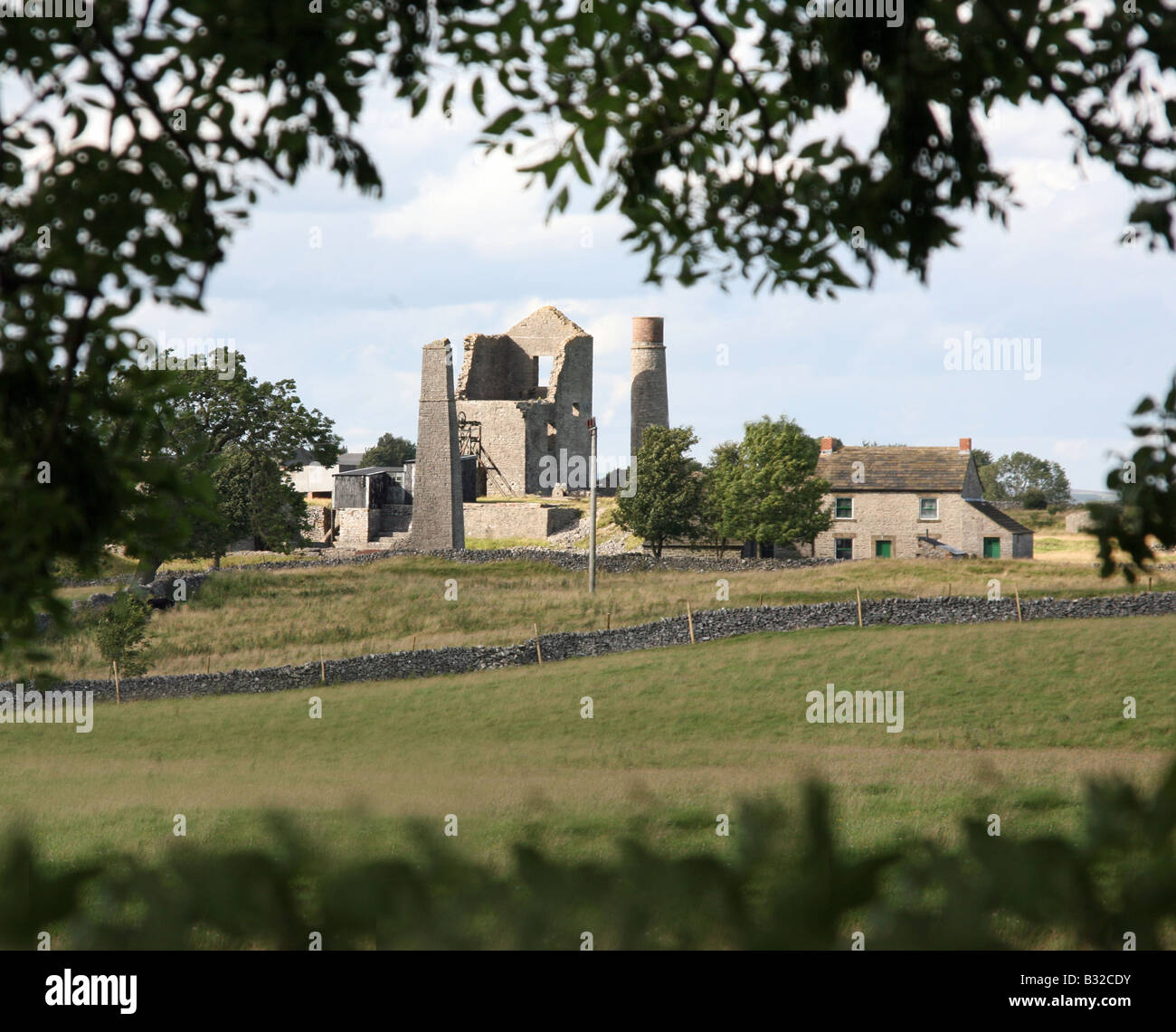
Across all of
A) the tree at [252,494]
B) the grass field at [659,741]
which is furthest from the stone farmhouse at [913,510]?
the tree at [252,494]

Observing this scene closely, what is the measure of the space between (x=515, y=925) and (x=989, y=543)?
5748cm

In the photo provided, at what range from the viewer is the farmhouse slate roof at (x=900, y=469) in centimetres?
5594

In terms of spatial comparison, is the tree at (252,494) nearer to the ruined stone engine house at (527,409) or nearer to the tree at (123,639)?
the tree at (123,639)

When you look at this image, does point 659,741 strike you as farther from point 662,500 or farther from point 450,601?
point 662,500

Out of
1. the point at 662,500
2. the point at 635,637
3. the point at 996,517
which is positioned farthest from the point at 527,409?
the point at 635,637

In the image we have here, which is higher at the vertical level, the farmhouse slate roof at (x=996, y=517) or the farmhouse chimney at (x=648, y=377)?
the farmhouse chimney at (x=648, y=377)

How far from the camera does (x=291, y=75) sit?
3414mm

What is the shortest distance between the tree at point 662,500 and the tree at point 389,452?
48.3 meters

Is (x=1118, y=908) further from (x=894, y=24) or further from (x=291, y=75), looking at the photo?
(x=291, y=75)

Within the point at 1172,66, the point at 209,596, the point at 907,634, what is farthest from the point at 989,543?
the point at 1172,66

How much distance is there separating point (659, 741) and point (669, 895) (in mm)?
20713

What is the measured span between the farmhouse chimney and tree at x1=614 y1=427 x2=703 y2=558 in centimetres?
1228

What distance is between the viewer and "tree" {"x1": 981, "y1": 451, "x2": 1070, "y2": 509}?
12162cm

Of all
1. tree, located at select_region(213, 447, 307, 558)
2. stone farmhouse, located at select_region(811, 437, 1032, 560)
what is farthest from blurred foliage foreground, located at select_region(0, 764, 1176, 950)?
stone farmhouse, located at select_region(811, 437, 1032, 560)
